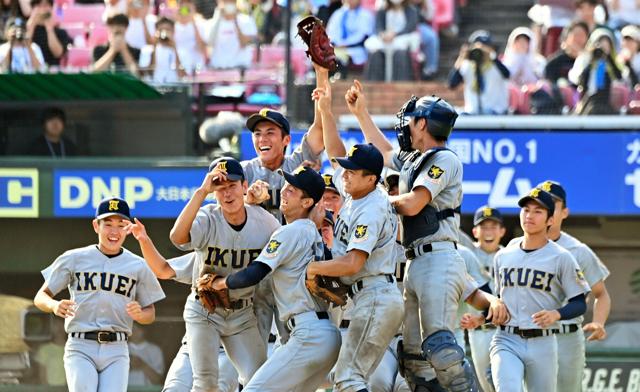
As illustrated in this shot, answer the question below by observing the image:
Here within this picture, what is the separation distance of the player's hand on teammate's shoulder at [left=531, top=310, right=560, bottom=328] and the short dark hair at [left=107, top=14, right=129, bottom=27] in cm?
637

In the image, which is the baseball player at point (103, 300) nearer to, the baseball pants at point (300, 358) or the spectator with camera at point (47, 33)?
the baseball pants at point (300, 358)

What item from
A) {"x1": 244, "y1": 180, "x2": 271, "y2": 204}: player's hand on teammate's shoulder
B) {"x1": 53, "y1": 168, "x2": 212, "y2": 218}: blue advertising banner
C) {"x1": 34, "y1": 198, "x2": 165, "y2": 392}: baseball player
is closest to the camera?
{"x1": 244, "y1": 180, "x2": 271, "y2": 204}: player's hand on teammate's shoulder

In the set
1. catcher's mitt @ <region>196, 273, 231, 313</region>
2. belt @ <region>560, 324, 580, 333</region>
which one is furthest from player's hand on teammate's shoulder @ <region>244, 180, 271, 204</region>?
belt @ <region>560, 324, 580, 333</region>

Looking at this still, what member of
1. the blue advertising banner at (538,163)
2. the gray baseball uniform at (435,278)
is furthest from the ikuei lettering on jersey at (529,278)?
the blue advertising banner at (538,163)

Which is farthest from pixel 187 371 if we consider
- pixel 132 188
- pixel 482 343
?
pixel 132 188

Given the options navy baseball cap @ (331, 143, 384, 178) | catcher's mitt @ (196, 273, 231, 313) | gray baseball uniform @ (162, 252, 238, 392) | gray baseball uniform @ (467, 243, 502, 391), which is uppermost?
navy baseball cap @ (331, 143, 384, 178)

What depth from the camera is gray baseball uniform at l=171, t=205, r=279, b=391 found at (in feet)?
26.5

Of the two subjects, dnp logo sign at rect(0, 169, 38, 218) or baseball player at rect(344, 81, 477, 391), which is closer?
baseball player at rect(344, 81, 477, 391)

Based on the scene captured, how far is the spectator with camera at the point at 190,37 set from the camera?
13.6 metres

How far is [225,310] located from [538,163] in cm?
547

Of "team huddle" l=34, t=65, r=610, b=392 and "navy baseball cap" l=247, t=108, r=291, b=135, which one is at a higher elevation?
"navy baseball cap" l=247, t=108, r=291, b=135

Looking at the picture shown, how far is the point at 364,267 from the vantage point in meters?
7.64

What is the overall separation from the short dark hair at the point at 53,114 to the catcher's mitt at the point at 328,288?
6099 mm

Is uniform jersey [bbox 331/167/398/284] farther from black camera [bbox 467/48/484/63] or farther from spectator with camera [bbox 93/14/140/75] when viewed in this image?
spectator with camera [bbox 93/14/140/75]
